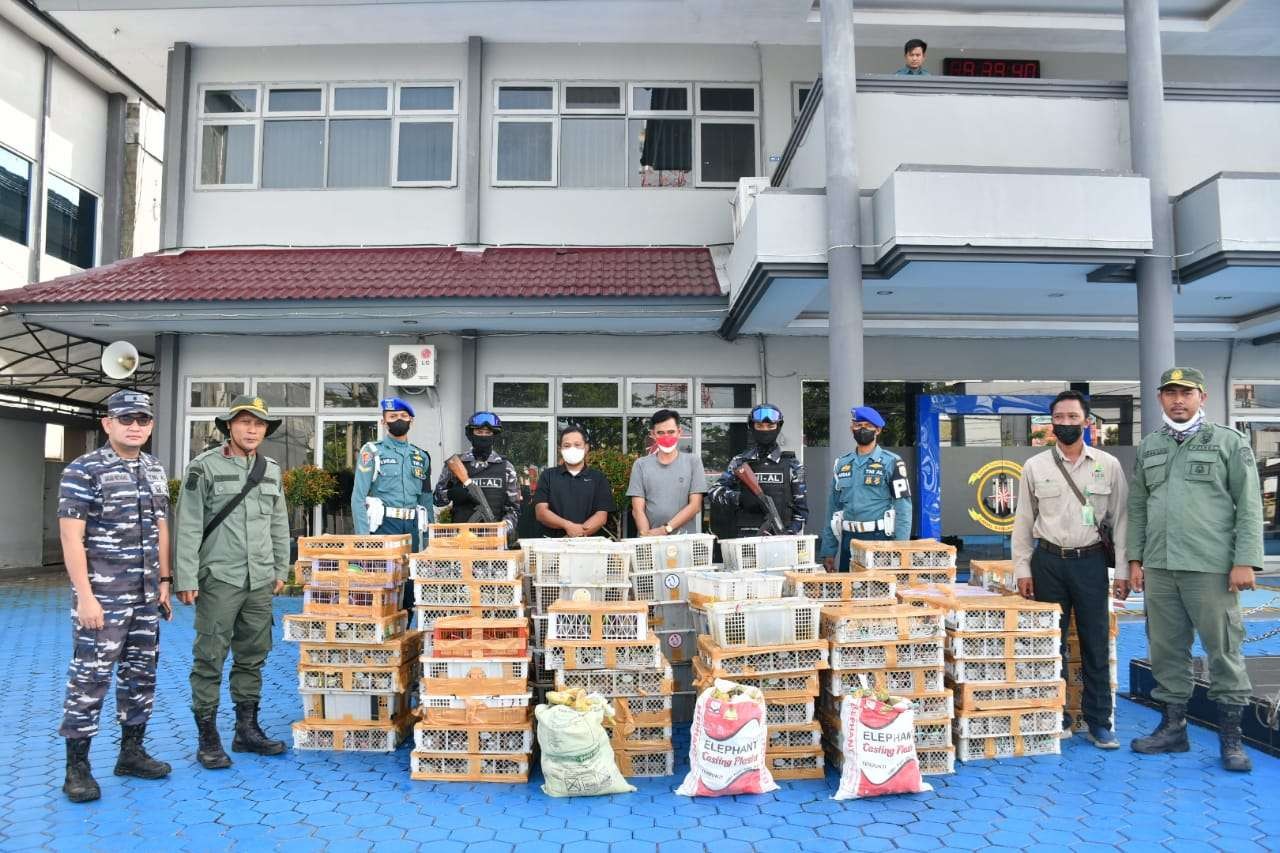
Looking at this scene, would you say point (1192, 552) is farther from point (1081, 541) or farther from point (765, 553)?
point (765, 553)

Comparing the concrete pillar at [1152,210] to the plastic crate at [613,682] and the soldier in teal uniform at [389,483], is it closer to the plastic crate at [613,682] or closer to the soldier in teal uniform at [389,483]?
the plastic crate at [613,682]

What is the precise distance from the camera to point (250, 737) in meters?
4.78

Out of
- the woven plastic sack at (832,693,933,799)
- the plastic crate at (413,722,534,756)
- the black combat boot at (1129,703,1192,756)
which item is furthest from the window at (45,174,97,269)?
the black combat boot at (1129,703,1192,756)

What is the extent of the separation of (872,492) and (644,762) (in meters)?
2.64

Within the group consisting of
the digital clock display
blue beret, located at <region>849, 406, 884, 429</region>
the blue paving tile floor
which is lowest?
the blue paving tile floor

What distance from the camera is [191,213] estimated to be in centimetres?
1190

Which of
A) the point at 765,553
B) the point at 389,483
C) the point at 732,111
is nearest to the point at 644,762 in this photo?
the point at 765,553

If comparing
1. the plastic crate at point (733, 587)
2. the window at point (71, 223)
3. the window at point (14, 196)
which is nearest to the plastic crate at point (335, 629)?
the plastic crate at point (733, 587)

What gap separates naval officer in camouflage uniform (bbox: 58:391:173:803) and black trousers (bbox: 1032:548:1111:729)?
5.12 metres

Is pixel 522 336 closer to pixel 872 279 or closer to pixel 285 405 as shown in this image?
pixel 285 405

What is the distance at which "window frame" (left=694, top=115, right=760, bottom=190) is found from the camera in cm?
1184

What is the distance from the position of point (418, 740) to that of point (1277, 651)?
7487 mm

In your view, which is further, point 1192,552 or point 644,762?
point 1192,552

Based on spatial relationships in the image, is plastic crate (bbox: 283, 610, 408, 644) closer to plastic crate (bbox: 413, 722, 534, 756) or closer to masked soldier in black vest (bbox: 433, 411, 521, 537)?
plastic crate (bbox: 413, 722, 534, 756)
